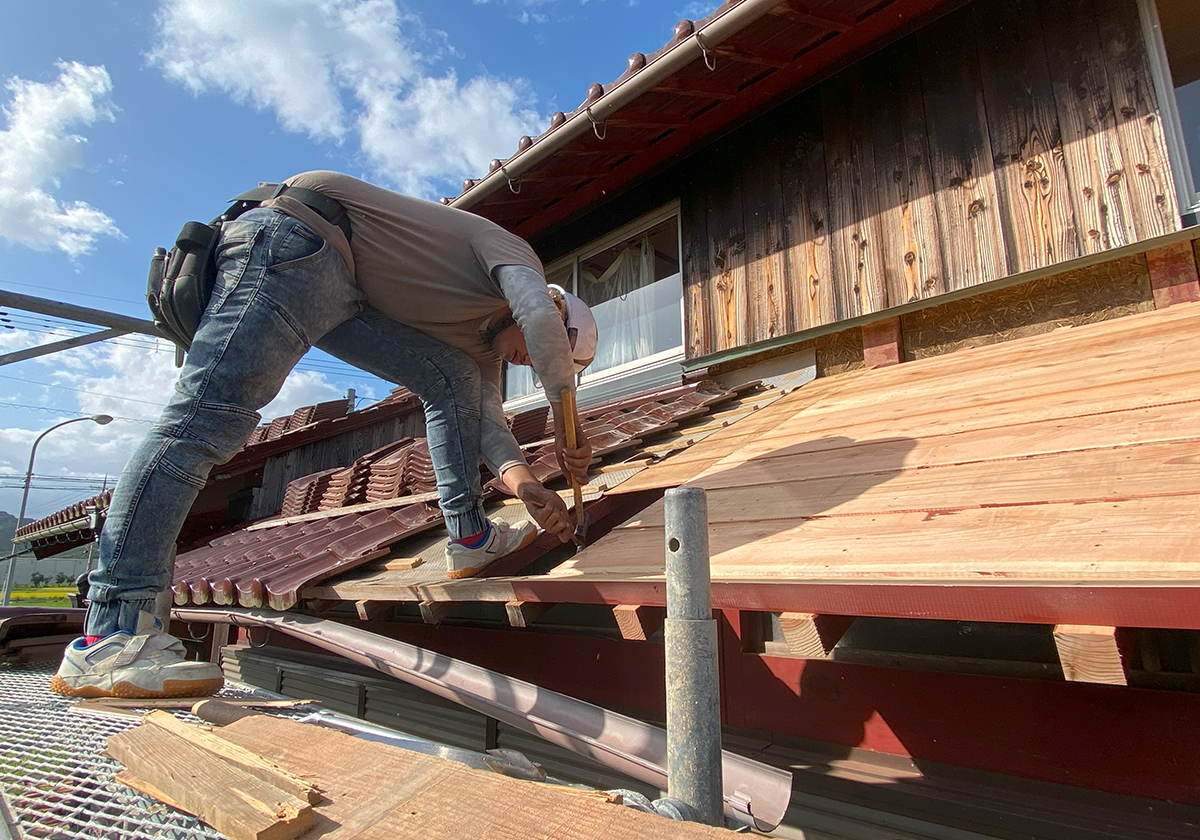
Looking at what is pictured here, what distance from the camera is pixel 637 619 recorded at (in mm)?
1688

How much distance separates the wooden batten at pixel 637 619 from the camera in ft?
5.55

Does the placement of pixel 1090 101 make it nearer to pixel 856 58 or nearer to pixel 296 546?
pixel 856 58

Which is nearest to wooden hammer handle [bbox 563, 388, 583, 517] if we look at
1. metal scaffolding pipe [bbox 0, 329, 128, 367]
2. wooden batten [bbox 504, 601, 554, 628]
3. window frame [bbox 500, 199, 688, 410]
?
wooden batten [bbox 504, 601, 554, 628]

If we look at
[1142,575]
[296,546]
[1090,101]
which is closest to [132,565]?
[296,546]

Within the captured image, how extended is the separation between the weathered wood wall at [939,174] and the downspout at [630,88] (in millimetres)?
1008

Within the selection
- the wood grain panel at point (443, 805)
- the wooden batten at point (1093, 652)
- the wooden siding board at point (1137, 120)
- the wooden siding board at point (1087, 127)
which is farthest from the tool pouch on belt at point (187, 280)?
the wooden siding board at point (1137, 120)

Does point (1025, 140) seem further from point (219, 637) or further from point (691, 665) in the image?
point (219, 637)

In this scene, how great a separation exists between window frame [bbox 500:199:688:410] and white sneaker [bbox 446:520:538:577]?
290 centimetres

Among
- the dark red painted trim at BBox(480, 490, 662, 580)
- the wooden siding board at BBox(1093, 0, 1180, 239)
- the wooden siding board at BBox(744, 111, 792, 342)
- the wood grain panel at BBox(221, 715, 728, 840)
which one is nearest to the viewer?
the wood grain panel at BBox(221, 715, 728, 840)

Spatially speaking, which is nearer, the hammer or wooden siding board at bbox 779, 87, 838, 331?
the hammer

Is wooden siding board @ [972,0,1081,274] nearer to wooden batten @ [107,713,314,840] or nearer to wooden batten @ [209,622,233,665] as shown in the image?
wooden batten @ [107,713,314,840]

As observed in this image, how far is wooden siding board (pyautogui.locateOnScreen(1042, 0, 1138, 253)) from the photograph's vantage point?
3.16 meters

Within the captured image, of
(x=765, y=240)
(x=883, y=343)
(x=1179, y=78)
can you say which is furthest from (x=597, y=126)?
(x=1179, y=78)

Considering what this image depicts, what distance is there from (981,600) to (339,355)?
2532 mm
